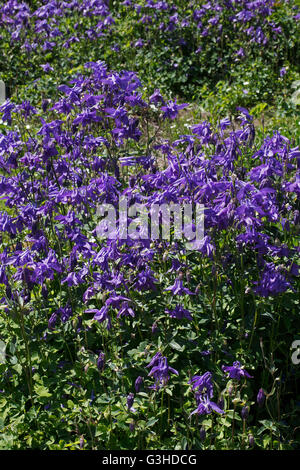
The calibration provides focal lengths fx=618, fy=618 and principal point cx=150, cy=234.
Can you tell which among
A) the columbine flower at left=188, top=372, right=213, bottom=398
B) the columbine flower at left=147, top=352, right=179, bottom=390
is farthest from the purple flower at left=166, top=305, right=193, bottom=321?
the columbine flower at left=188, top=372, right=213, bottom=398

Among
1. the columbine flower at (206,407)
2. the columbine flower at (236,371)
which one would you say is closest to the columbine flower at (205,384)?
the columbine flower at (206,407)

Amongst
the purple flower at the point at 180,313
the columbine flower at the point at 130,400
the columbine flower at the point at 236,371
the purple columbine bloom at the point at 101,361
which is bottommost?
the columbine flower at the point at 130,400

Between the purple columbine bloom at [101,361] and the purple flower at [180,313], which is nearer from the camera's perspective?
the purple columbine bloom at [101,361]

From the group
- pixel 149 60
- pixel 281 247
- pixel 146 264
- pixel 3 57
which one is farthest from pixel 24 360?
pixel 3 57

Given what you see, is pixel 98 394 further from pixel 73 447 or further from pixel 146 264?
pixel 146 264

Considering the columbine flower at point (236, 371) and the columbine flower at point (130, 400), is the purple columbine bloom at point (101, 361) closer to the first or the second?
the columbine flower at point (130, 400)

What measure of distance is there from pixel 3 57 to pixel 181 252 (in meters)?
5.85

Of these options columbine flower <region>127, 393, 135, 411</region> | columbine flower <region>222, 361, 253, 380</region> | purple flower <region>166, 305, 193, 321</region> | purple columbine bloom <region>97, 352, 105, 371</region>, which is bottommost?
columbine flower <region>127, 393, 135, 411</region>

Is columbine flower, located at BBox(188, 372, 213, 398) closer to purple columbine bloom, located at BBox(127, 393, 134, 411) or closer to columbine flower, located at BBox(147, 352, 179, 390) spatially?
columbine flower, located at BBox(147, 352, 179, 390)

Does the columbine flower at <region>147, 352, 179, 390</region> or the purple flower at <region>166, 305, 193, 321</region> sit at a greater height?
the purple flower at <region>166, 305, 193, 321</region>

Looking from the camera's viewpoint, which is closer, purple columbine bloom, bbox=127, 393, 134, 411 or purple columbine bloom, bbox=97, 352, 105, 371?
purple columbine bloom, bbox=127, 393, 134, 411

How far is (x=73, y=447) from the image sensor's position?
2.87 metres

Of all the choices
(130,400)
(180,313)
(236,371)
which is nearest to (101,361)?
(130,400)

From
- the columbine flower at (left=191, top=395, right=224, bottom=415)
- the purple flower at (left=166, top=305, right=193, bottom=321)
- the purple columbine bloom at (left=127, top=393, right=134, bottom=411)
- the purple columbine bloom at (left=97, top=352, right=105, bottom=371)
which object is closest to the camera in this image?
the columbine flower at (left=191, top=395, right=224, bottom=415)
